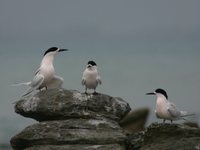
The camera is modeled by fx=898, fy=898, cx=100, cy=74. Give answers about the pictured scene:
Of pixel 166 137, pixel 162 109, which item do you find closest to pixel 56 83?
pixel 162 109

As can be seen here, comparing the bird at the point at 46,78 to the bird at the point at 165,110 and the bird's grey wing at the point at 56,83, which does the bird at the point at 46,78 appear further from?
the bird at the point at 165,110

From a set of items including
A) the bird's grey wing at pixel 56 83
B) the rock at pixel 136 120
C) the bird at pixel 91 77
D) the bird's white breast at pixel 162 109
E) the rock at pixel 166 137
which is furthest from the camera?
the rock at pixel 136 120

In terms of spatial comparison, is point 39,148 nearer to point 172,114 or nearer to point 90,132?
point 90,132

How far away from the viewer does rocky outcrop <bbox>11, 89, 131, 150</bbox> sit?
23188 millimetres

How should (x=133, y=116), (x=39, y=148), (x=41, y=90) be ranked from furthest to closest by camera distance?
1. (x=133, y=116)
2. (x=41, y=90)
3. (x=39, y=148)

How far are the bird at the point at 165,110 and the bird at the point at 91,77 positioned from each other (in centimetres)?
170

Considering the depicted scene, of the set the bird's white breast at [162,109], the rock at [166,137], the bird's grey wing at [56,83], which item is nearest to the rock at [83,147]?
the rock at [166,137]

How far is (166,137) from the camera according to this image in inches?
915

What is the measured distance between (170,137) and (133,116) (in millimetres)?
14163

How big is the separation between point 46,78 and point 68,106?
55.0 inches

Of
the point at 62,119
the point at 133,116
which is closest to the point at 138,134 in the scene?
the point at 62,119

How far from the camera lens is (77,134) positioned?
76.2ft

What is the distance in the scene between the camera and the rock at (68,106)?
77.8ft

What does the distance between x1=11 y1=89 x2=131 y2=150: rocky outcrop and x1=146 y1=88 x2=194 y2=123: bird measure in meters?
0.91
